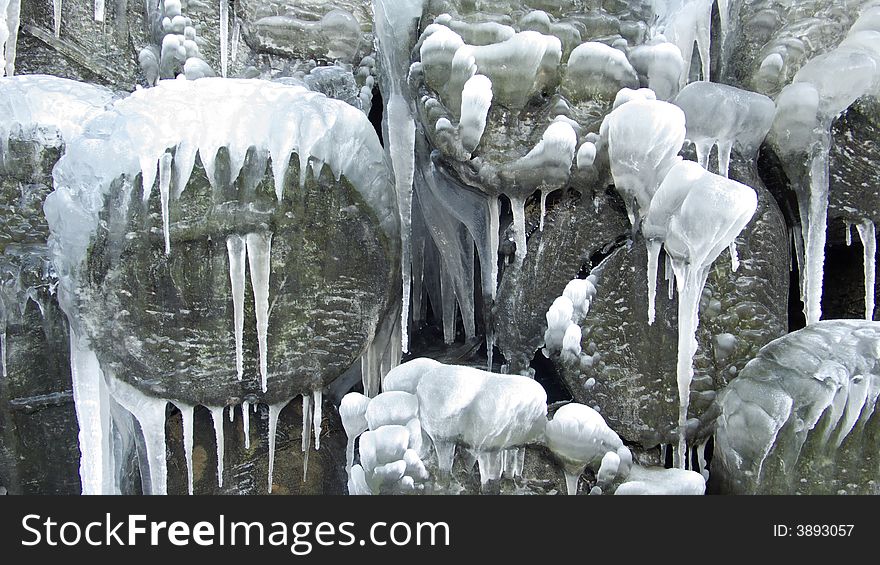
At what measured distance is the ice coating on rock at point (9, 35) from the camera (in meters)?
3.68

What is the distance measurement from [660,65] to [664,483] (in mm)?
1638

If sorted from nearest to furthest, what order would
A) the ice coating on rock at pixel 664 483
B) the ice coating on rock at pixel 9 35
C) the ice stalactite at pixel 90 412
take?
1. the ice coating on rock at pixel 664 483
2. the ice stalactite at pixel 90 412
3. the ice coating on rock at pixel 9 35

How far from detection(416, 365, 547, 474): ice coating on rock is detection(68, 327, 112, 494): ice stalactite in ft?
4.76

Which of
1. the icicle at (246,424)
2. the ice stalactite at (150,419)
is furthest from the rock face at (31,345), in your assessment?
the icicle at (246,424)

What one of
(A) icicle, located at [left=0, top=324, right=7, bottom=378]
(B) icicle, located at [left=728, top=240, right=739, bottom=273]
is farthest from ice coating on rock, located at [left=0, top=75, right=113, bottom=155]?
(B) icicle, located at [left=728, top=240, right=739, bottom=273]

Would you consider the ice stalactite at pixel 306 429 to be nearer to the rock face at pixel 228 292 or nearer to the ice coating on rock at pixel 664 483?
the rock face at pixel 228 292

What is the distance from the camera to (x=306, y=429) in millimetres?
3184

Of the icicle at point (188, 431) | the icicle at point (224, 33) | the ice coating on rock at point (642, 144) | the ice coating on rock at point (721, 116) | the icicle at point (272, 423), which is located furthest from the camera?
the icicle at point (224, 33)

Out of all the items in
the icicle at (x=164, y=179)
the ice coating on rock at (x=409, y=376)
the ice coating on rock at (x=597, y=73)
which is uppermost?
the ice coating on rock at (x=597, y=73)

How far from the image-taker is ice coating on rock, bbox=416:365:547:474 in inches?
84.7

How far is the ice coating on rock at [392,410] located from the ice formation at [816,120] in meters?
1.76

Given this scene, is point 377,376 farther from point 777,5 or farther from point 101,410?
point 777,5

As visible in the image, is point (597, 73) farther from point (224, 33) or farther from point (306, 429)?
point (224, 33)
